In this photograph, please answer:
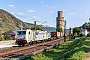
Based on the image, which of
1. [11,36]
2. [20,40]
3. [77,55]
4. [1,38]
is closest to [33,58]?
[77,55]

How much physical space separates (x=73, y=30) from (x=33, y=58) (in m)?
83.1

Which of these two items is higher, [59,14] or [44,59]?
[59,14]

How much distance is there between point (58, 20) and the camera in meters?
132

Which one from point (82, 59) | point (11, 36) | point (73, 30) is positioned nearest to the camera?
point (82, 59)

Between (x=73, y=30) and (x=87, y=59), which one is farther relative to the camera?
(x=73, y=30)

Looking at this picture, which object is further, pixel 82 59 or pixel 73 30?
pixel 73 30

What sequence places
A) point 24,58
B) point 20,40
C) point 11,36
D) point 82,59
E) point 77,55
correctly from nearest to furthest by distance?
1. point 82,59
2. point 77,55
3. point 24,58
4. point 20,40
5. point 11,36

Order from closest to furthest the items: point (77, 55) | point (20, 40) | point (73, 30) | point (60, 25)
Result: point (77, 55)
point (20, 40)
point (73, 30)
point (60, 25)

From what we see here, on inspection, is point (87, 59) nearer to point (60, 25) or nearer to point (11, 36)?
point (11, 36)

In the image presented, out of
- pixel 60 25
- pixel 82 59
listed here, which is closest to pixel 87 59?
pixel 82 59

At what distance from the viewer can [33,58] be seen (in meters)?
20.5

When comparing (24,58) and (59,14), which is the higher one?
(59,14)

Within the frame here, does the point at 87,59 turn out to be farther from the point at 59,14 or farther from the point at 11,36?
the point at 59,14

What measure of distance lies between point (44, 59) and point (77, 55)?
14.0ft
